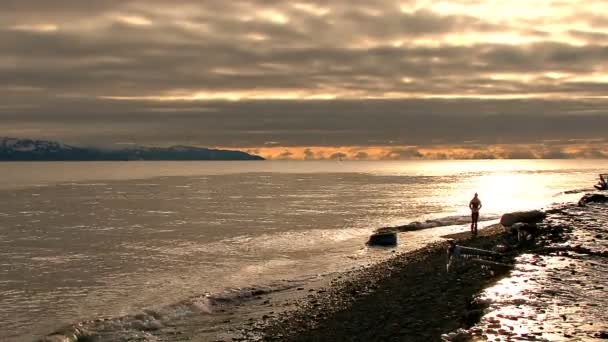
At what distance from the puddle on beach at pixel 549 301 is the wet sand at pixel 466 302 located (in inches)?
1.1

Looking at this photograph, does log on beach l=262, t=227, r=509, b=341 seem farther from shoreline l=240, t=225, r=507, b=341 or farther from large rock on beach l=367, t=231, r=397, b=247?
large rock on beach l=367, t=231, r=397, b=247

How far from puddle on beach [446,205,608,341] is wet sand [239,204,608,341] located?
A: 0.03 meters

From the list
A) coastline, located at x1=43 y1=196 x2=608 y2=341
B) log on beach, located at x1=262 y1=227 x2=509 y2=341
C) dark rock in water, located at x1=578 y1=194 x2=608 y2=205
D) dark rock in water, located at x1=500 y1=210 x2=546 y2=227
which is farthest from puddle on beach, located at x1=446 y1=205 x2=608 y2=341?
dark rock in water, located at x1=578 y1=194 x2=608 y2=205

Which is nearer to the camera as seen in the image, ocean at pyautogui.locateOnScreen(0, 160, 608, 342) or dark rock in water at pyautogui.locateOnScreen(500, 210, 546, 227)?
ocean at pyautogui.locateOnScreen(0, 160, 608, 342)

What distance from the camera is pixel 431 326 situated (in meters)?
15.9

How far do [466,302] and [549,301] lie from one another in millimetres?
2695

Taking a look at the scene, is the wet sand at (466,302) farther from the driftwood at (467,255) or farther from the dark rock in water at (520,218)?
the dark rock in water at (520,218)

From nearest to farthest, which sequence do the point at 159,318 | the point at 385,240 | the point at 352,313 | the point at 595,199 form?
1. the point at 352,313
2. the point at 159,318
3. the point at 385,240
4. the point at 595,199

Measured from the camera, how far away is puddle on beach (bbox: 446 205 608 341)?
Result: 13.7 meters

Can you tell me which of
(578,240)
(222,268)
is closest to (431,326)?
(578,240)

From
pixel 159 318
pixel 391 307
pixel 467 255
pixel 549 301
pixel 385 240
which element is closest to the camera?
pixel 549 301

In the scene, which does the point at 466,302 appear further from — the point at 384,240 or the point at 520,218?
the point at 520,218

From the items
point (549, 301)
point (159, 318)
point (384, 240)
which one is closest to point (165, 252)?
point (384, 240)

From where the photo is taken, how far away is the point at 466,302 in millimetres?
17969
